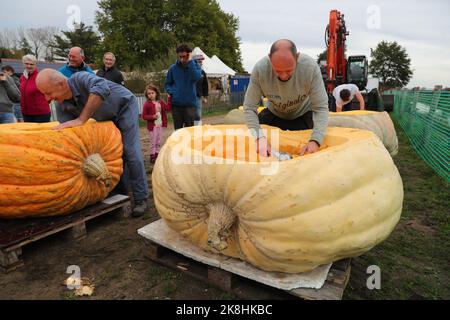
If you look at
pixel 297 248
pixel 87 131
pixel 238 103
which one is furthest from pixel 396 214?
pixel 238 103

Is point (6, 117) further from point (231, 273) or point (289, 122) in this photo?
point (231, 273)

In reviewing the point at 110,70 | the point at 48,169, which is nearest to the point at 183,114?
the point at 110,70

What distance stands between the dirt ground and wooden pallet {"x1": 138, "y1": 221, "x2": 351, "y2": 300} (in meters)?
0.07

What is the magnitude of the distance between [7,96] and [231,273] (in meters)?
5.09

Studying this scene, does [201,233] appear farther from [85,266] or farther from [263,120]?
[263,120]

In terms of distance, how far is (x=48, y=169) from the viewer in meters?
2.72

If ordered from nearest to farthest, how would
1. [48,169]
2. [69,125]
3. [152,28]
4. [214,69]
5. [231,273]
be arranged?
[231,273]
[48,169]
[69,125]
[214,69]
[152,28]

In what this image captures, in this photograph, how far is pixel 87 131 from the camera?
3.02 m

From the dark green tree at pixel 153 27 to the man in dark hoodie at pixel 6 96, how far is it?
2621cm

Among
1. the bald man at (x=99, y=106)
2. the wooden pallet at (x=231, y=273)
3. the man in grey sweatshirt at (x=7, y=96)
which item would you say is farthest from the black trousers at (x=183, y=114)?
the wooden pallet at (x=231, y=273)

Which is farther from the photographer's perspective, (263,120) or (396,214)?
(263,120)

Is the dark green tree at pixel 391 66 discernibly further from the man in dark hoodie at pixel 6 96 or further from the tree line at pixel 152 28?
the man in dark hoodie at pixel 6 96

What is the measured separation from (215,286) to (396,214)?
4.21 ft
